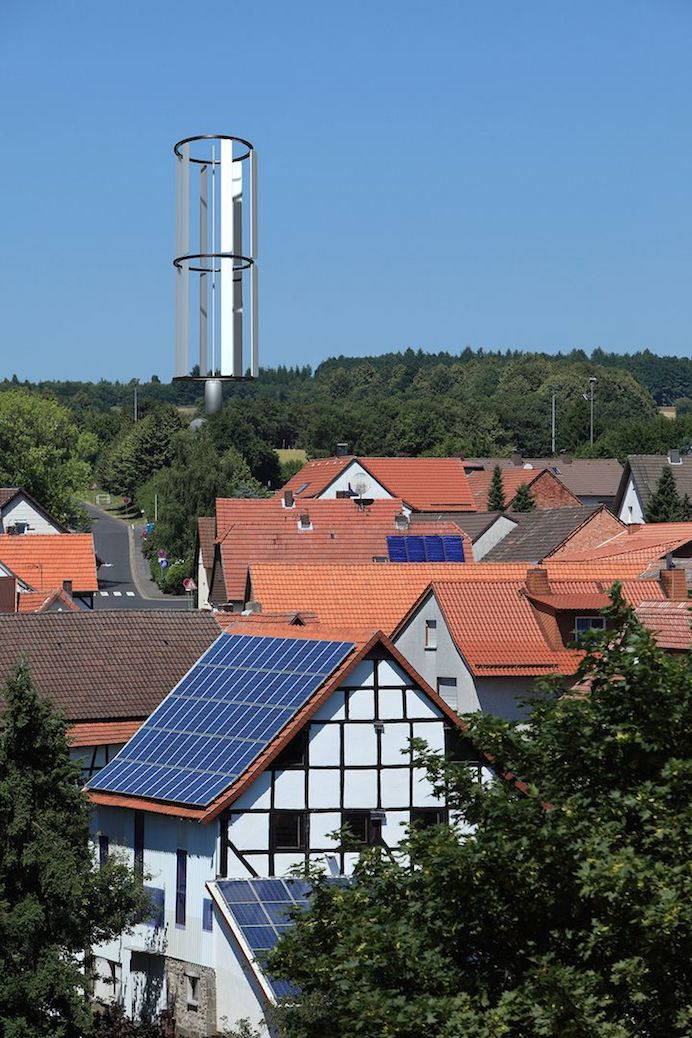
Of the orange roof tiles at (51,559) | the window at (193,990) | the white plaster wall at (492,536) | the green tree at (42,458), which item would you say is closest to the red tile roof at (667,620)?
the window at (193,990)

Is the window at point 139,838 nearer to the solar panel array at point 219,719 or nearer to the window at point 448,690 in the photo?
the solar panel array at point 219,719

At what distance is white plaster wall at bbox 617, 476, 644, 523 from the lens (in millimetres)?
94438

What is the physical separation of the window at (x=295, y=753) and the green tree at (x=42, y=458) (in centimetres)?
7577

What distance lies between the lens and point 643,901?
14.4 metres

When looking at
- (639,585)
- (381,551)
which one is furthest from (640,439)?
(639,585)

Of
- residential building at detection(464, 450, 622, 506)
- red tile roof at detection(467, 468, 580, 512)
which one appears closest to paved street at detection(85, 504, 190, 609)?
red tile roof at detection(467, 468, 580, 512)

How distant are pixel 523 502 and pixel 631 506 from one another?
19.0 ft

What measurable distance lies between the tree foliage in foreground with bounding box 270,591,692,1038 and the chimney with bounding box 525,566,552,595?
25.0m

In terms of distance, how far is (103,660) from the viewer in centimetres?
3712

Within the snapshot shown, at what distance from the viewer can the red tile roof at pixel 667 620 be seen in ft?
107

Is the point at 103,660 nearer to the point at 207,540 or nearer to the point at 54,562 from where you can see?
the point at 207,540

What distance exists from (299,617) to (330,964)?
24.5 m

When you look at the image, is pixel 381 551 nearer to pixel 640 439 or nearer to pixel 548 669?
pixel 548 669

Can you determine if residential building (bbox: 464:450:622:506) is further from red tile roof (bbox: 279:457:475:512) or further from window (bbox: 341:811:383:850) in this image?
window (bbox: 341:811:383:850)
